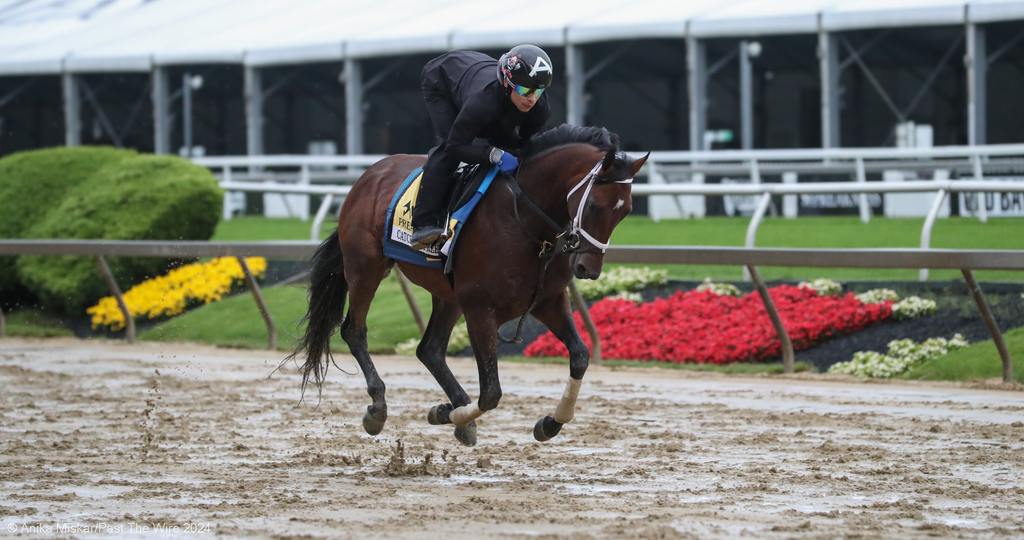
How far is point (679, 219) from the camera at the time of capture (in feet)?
59.5

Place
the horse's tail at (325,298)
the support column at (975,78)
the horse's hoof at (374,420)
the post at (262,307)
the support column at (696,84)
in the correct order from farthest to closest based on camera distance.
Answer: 1. the support column at (696,84)
2. the support column at (975,78)
3. the post at (262,307)
4. the horse's tail at (325,298)
5. the horse's hoof at (374,420)

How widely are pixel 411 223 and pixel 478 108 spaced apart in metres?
0.90

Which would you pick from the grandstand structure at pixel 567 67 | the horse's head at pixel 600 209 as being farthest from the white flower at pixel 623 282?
the grandstand structure at pixel 567 67

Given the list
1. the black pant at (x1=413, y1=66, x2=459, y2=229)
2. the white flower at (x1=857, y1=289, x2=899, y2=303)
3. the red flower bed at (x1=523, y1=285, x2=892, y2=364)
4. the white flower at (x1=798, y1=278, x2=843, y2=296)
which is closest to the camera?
the black pant at (x1=413, y1=66, x2=459, y2=229)

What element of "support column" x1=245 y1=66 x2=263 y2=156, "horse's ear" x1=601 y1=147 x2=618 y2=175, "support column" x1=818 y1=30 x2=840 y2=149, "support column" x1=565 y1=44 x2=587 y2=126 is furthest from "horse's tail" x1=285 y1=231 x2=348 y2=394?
"support column" x1=245 y1=66 x2=263 y2=156

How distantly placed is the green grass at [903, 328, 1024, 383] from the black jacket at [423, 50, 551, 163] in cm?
474

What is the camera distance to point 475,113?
7.56 meters

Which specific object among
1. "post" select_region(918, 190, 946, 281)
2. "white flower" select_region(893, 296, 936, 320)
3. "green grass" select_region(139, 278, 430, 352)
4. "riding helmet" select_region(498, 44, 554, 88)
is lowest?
"green grass" select_region(139, 278, 430, 352)

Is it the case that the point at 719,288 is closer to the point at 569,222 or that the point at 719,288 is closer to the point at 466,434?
the point at 466,434

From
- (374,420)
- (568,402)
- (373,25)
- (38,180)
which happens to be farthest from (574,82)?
(568,402)

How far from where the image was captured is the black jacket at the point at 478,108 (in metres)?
7.59

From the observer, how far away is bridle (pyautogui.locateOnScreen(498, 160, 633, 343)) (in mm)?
7078

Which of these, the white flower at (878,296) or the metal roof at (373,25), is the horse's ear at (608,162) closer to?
the white flower at (878,296)

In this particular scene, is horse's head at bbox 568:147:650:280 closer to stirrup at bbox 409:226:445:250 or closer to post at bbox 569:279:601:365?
stirrup at bbox 409:226:445:250
